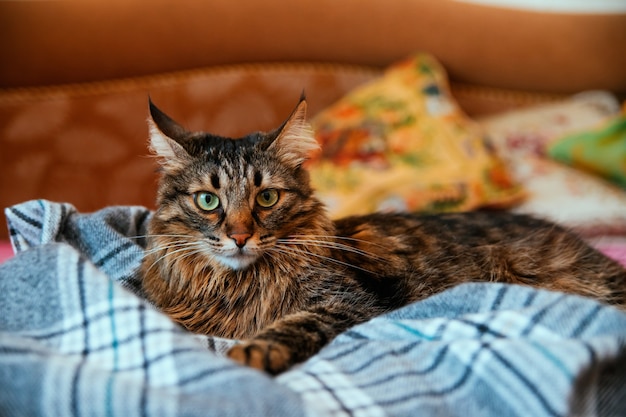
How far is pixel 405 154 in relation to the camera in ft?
7.06

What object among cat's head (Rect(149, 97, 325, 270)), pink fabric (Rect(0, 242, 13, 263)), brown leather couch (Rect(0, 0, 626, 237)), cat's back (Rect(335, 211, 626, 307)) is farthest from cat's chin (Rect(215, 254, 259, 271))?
brown leather couch (Rect(0, 0, 626, 237))

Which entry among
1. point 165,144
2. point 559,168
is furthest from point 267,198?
point 559,168

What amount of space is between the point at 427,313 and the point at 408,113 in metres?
1.46

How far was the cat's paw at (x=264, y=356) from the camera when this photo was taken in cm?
78

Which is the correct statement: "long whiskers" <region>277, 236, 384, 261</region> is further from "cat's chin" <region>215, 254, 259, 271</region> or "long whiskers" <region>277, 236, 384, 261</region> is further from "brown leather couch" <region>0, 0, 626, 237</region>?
"brown leather couch" <region>0, 0, 626, 237</region>

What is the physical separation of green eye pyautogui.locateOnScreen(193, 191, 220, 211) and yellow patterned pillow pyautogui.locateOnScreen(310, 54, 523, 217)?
3.02 ft

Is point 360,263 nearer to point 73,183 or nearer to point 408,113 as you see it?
point 408,113

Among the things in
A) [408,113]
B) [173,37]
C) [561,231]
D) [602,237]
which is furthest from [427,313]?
[173,37]

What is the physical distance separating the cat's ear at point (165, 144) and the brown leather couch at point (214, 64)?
1.15 m

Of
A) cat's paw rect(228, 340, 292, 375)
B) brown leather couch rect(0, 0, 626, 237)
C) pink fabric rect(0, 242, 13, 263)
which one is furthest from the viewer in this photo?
brown leather couch rect(0, 0, 626, 237)

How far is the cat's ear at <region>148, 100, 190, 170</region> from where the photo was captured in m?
1.09

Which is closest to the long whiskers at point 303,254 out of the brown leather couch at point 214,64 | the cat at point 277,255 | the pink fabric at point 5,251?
the cat at point 277,255

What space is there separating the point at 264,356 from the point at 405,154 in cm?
148

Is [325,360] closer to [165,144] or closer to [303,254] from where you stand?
[303,254]
